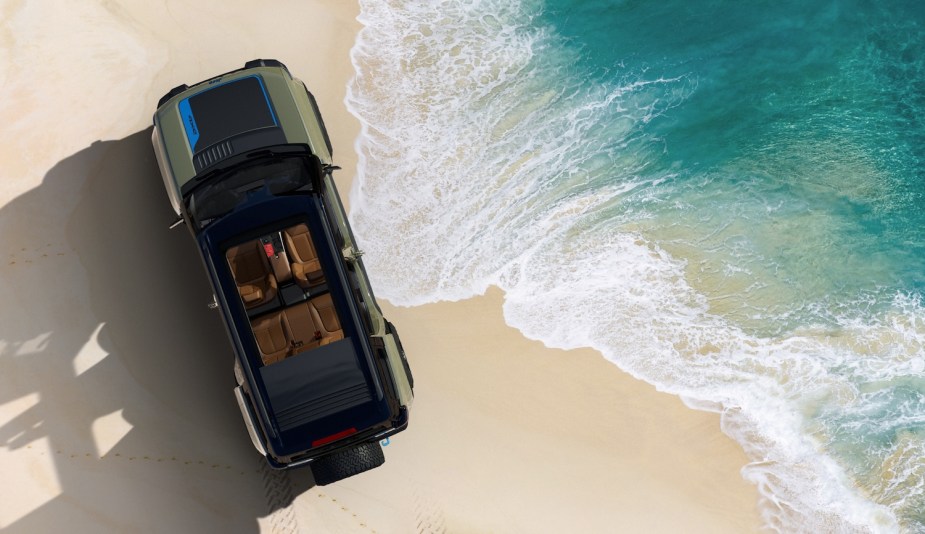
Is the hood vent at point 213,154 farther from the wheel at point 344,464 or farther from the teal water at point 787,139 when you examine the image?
the teal water at point 787,139

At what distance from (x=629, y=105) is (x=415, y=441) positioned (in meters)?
6.02

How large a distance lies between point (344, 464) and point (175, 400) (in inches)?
104

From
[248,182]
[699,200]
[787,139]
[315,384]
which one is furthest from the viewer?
[787,139]

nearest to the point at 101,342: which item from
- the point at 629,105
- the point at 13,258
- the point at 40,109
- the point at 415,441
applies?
the point at 13,258

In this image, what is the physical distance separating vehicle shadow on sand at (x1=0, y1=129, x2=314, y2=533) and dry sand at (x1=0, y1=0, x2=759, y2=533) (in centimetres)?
2

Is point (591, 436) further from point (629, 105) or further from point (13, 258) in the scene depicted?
point (13, 258)

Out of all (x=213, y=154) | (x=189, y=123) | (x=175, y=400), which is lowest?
(x=175, y=400)

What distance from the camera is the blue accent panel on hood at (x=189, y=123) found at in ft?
25.1

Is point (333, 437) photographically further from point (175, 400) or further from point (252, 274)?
point (175, 400)

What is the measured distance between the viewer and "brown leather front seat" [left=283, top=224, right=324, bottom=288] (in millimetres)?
7461

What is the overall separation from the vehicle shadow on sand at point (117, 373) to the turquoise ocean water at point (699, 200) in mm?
2750

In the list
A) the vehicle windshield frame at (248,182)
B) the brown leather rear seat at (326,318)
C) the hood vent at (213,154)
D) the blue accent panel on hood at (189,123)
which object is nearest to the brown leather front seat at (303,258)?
the brown leather rear seat at (326,318)

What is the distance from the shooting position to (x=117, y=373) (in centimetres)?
852

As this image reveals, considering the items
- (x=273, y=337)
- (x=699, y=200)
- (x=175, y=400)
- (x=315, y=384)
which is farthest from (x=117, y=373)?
(x=699, y=200)
